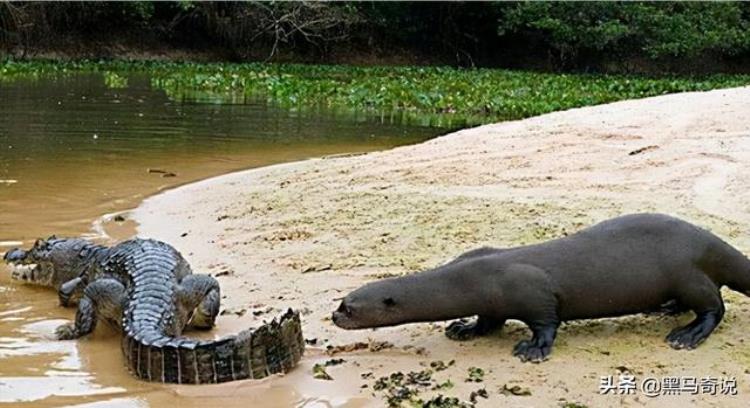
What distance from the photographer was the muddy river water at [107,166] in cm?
401

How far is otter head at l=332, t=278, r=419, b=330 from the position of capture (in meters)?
4.30

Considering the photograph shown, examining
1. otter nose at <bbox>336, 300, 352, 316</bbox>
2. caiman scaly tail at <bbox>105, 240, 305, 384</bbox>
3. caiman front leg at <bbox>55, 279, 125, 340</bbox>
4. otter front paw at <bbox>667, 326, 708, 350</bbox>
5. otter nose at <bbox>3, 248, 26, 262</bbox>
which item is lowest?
otter nose at <bbox>3, 248, 26, 262</bbox>

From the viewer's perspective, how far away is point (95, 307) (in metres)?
5.14

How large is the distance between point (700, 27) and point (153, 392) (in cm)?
3563

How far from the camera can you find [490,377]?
3.92 m

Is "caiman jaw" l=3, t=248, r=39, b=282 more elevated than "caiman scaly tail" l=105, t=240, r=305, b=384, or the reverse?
"caiman scaly tail" l=105, t=240, r=305, b=384

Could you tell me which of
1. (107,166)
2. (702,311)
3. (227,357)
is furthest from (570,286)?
(107,166)

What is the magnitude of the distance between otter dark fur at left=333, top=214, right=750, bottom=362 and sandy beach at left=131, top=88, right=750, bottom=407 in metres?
0.14

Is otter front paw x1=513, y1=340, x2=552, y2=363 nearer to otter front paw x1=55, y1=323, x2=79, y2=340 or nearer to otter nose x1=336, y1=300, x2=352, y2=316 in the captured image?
otter nose x1=336, y1=300, x2=352, y2=316

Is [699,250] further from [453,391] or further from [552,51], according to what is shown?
[552,51]

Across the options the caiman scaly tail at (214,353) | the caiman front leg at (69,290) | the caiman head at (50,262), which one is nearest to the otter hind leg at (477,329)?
the caiman scaly tail at (214,353)

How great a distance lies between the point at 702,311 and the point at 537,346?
2.49 feet

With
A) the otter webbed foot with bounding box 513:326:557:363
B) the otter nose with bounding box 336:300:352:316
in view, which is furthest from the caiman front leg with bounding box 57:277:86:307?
the otter webbed foot with bounding box 513:326:557:363

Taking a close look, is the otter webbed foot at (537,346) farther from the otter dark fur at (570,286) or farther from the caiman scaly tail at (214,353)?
the caiman scaly tail at (214,353)
